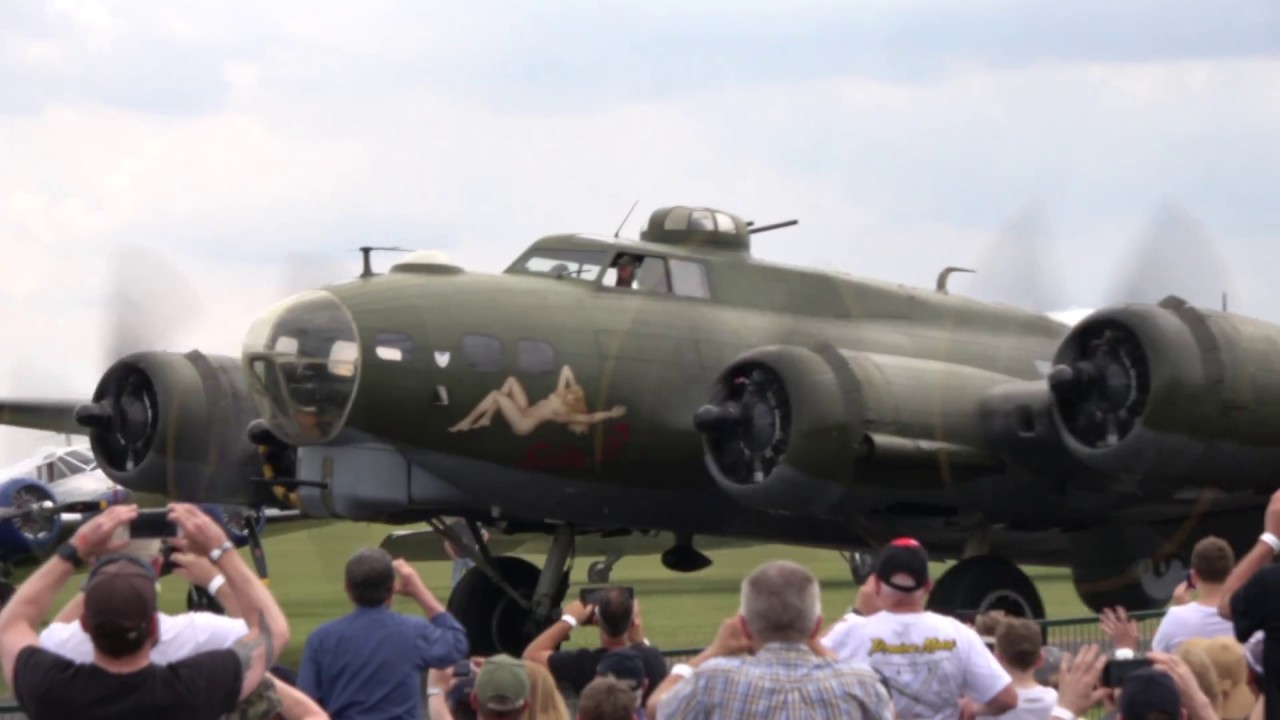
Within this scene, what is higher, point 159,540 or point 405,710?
point 159,540

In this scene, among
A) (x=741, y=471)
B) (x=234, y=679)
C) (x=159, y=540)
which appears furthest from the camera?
(x=741, y=471)

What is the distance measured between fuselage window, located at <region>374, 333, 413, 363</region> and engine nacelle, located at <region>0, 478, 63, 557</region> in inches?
667

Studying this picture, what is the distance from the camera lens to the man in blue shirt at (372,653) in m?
8.14

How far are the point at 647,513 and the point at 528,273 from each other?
8.13 ft

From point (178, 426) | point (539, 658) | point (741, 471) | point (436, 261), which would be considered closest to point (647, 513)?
point (741, 471)

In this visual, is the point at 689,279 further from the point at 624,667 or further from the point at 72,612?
the point at 72,612

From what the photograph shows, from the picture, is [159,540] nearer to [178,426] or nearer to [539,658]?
[539,658]

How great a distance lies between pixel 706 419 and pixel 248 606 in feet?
37.3

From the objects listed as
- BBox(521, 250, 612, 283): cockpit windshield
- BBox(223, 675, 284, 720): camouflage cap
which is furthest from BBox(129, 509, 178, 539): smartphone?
BBox(521, 250, 612, 283): cockpit windshield

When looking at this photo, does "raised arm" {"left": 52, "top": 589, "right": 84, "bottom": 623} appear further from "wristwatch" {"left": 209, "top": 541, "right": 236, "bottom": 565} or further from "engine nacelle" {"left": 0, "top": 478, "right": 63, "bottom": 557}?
"engine nacelle" {"left": 0, "top": 478, "right": 63, "bottom": 557}

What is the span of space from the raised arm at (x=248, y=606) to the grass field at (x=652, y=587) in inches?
560

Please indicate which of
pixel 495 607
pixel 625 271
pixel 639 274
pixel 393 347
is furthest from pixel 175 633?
pixel 495 607

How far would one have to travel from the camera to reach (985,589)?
60.0 ft

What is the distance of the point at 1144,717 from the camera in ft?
20.9
